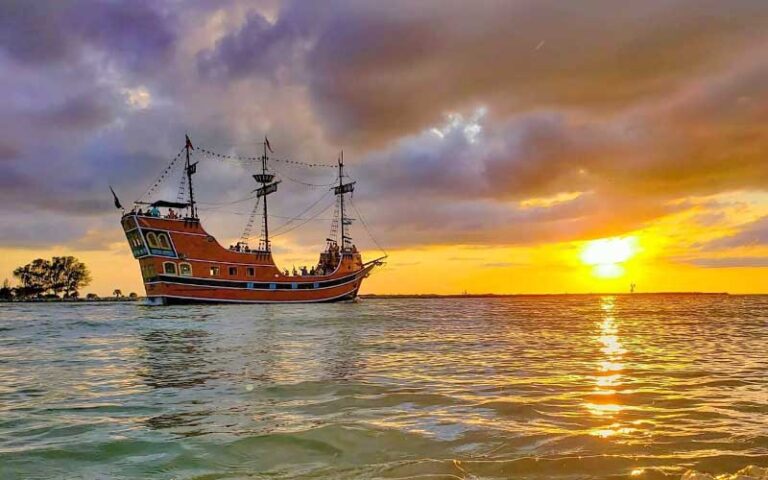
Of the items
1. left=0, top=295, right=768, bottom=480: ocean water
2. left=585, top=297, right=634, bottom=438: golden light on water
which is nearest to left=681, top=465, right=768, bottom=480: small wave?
left=0, top=295, right=768, bottom=480: ocean water

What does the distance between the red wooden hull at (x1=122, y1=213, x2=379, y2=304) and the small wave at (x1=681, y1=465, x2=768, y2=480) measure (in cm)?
5618

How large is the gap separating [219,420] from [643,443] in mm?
4560

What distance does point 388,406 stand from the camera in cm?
701

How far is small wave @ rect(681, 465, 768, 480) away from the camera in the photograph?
12.5 feet

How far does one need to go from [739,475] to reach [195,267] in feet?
188

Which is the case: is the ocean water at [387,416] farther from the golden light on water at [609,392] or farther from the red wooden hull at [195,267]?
the red wooden hull at [195,267]

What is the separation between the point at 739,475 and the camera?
3.87 metres

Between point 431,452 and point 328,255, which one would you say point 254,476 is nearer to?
point 431,452

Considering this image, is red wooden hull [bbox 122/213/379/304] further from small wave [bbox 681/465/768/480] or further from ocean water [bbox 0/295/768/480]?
small wave [bbox 681/465/768/480]

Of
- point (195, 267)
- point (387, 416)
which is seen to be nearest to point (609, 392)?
point (387, 416)

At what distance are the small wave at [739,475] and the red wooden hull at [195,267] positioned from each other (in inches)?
2212

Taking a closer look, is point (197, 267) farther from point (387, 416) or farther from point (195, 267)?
point (387, 416)

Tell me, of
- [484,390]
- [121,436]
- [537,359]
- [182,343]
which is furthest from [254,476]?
[182,343]

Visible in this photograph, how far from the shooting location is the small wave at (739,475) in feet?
12.5
